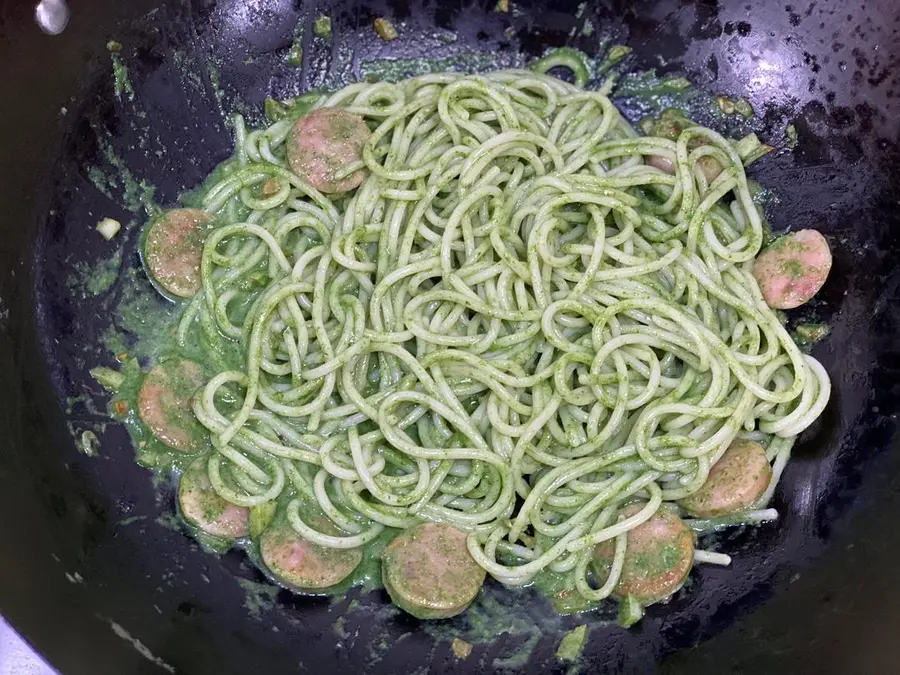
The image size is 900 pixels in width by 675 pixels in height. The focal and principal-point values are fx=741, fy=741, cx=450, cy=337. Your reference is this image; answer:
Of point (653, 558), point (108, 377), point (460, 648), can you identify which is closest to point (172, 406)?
point (108, 377)

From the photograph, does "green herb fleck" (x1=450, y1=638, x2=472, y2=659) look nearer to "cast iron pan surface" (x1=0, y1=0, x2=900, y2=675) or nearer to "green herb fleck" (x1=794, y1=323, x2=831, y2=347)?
"cast iron pan surface" (x1=0, y1=0, x2=900, y2=675)

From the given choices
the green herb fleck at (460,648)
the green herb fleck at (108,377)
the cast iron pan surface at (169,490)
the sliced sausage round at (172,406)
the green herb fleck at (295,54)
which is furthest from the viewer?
the green herb fleck at (295,54)

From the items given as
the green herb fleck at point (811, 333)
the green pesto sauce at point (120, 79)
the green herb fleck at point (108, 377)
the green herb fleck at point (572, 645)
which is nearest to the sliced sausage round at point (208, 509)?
the green herb fleck at point (108, 377)

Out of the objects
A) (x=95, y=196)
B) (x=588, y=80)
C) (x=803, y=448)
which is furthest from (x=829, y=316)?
(x=95, y=196)

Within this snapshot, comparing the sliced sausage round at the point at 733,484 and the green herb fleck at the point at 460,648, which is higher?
the sliced sausage round at the point at 733,484

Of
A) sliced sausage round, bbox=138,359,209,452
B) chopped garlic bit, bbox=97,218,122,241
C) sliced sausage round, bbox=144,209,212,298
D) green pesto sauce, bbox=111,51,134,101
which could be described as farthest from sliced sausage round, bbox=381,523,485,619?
green pesto sauce, bbox=111,51,134,101

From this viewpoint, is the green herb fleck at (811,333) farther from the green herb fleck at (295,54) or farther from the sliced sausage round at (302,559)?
the green herb fleck at (295,54)
